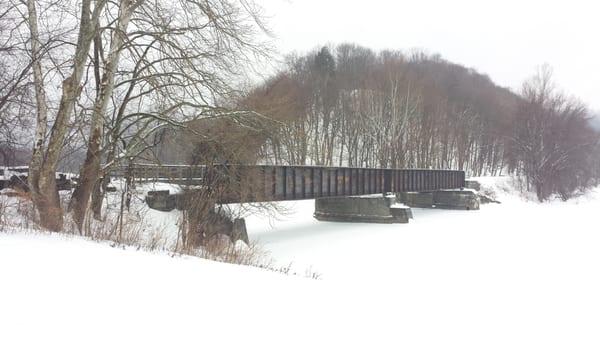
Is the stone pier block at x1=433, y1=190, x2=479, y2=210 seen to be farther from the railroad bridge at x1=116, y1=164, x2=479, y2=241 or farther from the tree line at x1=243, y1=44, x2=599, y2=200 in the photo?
the tree line at x1=243, y1=44, x2=599, y2=200

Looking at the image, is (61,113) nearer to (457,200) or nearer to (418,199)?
(457,200)

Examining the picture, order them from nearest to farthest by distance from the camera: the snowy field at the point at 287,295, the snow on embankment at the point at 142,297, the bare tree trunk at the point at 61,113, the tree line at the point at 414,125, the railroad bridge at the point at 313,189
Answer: the snow on embankment at the point at 142,297 < the snowy field at the point at 287,295 < the bare tree trunk at the point at 61,113 < the railroad bridge at the point at 313,189 < the tree line at the point at 414,125

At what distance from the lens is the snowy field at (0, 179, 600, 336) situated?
430 cm

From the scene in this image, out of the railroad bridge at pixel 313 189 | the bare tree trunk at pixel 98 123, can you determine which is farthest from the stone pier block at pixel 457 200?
the bare tree trunk at pixel 98 123

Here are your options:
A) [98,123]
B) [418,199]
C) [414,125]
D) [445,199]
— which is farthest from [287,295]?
[414,125]

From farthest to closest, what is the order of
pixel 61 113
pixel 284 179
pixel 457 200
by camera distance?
pixel 457 200
pixel 284 179
pixel 61 113

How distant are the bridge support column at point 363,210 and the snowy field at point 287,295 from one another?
12518 mm

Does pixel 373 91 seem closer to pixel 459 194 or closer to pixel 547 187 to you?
pixel 459 194

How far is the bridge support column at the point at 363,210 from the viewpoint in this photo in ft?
95.6

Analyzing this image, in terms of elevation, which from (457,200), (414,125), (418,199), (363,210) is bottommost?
(363,210)

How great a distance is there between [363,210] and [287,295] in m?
24.1

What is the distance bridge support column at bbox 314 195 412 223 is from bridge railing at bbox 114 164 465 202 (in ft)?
2.90

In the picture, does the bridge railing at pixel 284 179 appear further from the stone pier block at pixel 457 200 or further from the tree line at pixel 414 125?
the tree line at pixel 414 125

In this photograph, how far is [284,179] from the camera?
21938 millimetres
